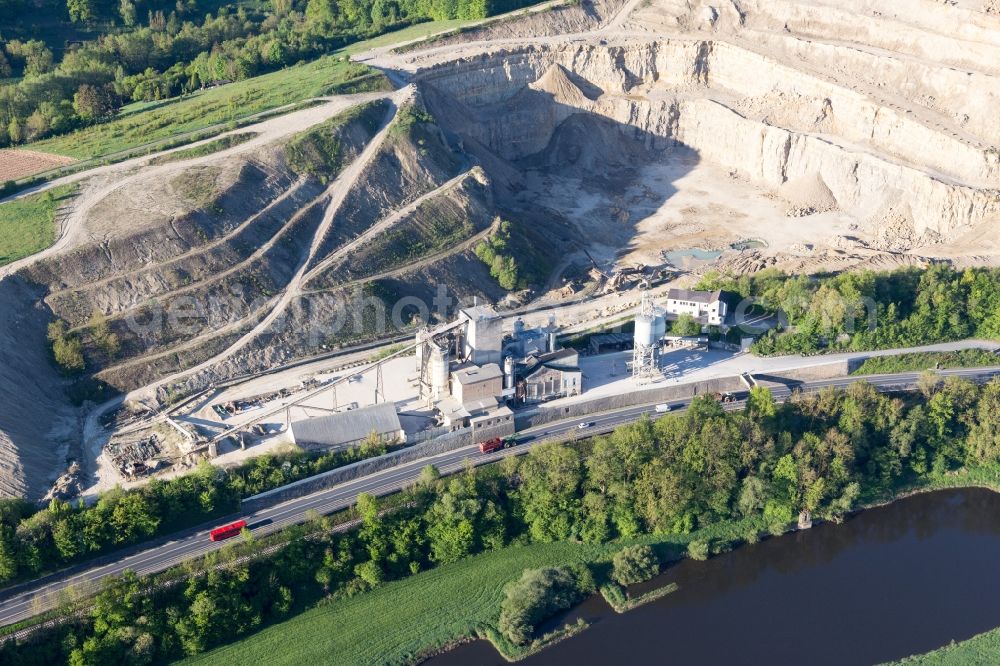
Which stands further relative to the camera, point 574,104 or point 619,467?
point 574,104

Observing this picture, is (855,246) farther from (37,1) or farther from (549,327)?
(37,1)

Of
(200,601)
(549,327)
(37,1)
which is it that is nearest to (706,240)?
(549,327)

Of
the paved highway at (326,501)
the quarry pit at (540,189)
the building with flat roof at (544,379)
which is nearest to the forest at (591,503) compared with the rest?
the paved highway at (326,501)

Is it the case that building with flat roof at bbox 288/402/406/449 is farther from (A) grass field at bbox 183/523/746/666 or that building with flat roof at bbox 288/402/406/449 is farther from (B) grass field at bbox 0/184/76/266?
(B) grass field at bbox 0/184/76/266

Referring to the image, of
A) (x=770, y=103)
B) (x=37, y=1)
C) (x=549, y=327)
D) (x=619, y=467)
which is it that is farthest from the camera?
(x=37, y=1)

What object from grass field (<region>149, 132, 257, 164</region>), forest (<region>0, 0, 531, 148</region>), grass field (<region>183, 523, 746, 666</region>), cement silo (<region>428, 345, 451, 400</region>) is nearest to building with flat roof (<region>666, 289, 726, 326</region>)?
cement silo (<region>428, 345, 451, 400</region>)

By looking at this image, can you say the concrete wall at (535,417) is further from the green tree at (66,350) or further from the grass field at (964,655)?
the grass field at (964,655)

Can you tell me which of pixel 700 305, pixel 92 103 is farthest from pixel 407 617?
pixel 92 103

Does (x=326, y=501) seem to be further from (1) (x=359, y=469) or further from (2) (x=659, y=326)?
(2) (x=659, y=326)
